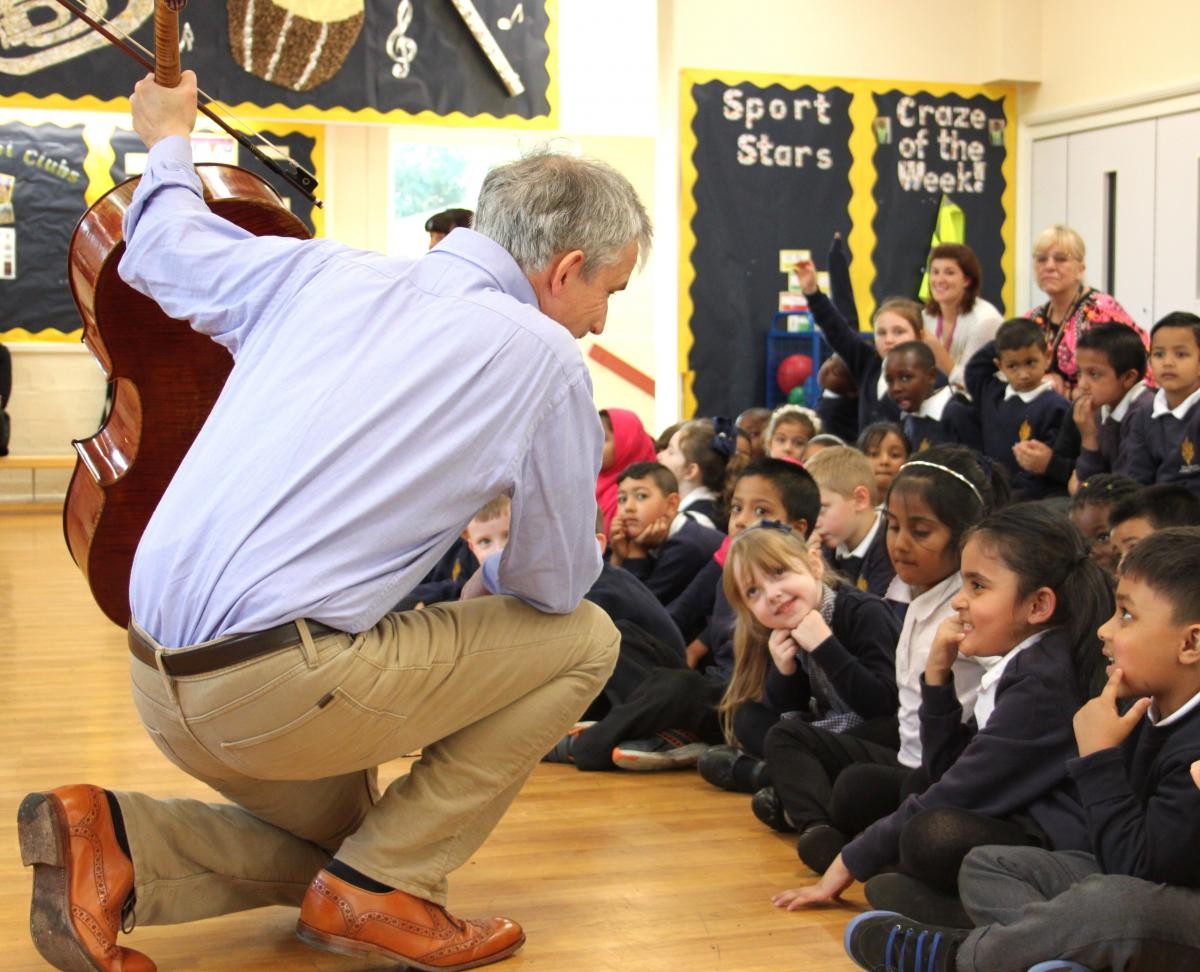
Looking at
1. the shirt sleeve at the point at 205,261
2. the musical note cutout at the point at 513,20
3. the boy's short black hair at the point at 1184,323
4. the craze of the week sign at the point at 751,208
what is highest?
the musical note cutout at the point at 513,20

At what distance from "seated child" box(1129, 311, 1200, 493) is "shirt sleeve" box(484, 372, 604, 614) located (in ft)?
8.78

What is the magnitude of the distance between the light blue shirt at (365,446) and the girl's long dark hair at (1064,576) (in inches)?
25.3

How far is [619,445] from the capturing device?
5324 millimetres

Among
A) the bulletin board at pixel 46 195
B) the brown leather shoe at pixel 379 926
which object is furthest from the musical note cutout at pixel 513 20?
the brown leather shoe at pixel 379 926

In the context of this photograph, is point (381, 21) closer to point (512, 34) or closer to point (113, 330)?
point (512, 34)

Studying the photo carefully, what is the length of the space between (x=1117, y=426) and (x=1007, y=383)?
0.73 metres

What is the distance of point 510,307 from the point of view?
1992 millimetres

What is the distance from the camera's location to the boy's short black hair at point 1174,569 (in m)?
1.88

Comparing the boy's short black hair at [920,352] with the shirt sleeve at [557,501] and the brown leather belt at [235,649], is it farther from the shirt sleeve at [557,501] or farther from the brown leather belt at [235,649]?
the brown leather belt at [235,649]

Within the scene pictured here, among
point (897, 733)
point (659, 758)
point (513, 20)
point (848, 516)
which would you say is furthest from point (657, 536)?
point (513, 20)

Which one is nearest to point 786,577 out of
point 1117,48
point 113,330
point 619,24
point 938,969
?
point 938,969

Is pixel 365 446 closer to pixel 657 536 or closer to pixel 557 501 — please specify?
pixel 557 501

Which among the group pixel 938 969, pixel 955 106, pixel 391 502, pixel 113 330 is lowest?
pixel 938 969

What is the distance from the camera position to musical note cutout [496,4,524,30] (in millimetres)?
7266
